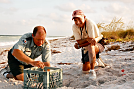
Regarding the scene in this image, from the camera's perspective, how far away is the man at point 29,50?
2596 millimetres

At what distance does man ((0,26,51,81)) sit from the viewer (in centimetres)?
260

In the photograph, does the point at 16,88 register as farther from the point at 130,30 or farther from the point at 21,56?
the point at 130,30

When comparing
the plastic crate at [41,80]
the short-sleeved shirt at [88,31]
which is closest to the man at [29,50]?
the plastic crate at [41,80]

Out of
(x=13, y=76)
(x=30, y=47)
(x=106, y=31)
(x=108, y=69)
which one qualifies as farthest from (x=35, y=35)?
(x=106, y=31)

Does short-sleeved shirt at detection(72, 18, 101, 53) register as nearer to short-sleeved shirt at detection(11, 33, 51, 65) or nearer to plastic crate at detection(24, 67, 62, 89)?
short-sleeved shirt at detection(11, 33, 51, 65)

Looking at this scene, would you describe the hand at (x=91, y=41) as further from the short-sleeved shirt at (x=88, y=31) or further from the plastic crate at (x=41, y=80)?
the plastic crate at (x=41, y=80)

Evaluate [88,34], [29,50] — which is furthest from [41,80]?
[88,34]

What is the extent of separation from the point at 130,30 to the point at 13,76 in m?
10.8

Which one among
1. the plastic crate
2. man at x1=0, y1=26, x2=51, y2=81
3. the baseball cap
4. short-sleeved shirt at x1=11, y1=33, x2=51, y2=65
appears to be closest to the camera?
the plastic crate

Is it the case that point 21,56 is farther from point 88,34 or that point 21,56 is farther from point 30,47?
point 88,34

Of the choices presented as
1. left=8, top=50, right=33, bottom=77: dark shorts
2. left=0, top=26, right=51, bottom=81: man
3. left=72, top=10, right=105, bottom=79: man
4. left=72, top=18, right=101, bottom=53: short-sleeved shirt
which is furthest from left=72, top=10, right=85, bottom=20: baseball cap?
left=8, top=50, right=33, bottom=77: dark shorts

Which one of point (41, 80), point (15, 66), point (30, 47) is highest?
point (30, 47)

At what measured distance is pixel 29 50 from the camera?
2.95m

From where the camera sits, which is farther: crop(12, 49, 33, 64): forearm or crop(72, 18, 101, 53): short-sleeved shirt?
crop(72, 18, 101, 53): short-sleeved shirt
